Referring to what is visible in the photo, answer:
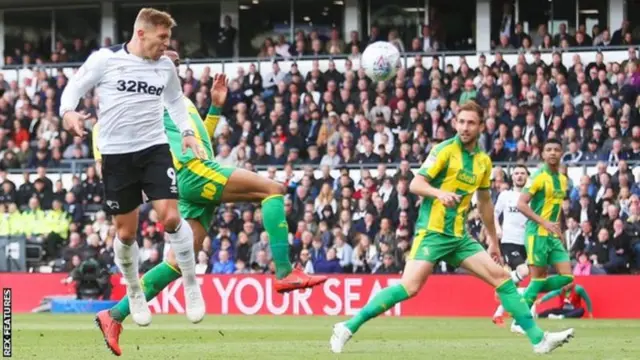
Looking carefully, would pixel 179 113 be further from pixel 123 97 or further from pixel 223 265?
pixel 223 265

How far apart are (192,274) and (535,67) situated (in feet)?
60.9

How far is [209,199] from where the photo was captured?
42.4 ft

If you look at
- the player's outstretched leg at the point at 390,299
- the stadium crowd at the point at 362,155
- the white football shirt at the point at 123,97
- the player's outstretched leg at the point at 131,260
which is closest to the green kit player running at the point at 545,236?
the player's outstretched leg at the point at 390,299

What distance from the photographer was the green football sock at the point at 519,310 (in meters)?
12.6

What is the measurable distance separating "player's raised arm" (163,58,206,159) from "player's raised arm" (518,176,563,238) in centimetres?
618

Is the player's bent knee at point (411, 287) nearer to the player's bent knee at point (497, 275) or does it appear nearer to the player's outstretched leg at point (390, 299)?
the player's outstretched leg at point (390, 299)

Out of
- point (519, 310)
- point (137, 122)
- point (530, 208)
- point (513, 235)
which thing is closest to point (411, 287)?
point (519, 310)

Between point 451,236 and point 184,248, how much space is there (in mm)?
2359

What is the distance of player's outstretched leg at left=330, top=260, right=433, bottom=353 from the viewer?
1287cm

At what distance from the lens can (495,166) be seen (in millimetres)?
27375

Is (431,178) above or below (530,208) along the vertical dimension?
above

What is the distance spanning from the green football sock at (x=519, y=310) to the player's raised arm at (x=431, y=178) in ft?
3.04

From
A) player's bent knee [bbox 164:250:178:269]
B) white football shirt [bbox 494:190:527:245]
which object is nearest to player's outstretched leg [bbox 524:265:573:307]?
white football shirt [bbox 494:190:527:245]

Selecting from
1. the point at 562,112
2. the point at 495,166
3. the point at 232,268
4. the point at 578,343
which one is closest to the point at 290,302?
the point at 232,268
